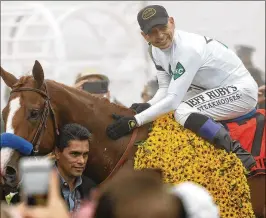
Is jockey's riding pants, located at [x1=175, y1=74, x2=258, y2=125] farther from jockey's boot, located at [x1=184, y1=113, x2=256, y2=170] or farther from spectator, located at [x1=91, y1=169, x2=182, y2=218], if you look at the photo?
spectator, located at [x1=91, y1=169, x2=182, y2=218]

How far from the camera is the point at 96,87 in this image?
7309 mm

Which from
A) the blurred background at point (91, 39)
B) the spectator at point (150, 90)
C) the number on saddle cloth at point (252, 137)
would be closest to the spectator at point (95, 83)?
the spectator at point (150, 90)

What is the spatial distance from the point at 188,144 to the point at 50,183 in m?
3.26

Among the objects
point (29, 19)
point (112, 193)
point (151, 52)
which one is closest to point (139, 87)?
point (29, 19)

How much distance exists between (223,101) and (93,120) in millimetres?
936

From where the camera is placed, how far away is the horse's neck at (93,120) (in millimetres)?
5133

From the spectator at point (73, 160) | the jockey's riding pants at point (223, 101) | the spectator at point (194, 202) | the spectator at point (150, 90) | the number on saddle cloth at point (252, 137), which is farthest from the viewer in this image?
the spectator at point (150, 90)

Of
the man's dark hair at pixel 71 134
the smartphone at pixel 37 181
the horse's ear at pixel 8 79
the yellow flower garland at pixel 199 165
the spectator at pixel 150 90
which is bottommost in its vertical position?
the yellow flower garland at pixel 199 165

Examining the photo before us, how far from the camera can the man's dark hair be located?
16.1 feet

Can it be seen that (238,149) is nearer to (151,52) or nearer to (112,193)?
(151,52)

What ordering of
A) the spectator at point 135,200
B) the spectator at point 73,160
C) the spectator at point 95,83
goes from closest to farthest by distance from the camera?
the spectator at point 135,200 → the spectator at point 73,160 → the spectator at point 95,83

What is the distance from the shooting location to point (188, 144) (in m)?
5.12

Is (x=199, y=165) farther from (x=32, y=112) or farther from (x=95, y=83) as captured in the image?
(x=95, y=83)

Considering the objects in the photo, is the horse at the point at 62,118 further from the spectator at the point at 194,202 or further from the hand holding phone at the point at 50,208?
the hand holding phone at the point at 50,208
